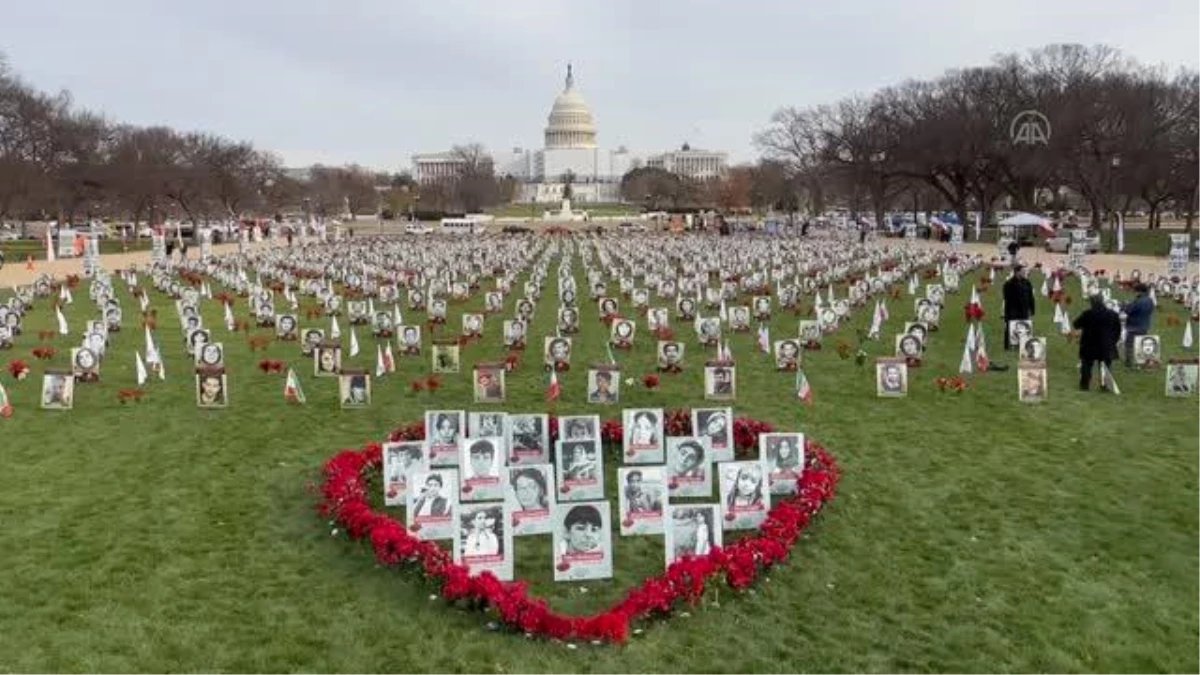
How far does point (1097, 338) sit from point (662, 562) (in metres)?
10.0

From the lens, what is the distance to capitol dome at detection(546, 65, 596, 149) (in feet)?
596

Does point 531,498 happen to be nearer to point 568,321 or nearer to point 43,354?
point 43,354

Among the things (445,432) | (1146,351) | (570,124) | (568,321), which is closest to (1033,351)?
(1146,351)

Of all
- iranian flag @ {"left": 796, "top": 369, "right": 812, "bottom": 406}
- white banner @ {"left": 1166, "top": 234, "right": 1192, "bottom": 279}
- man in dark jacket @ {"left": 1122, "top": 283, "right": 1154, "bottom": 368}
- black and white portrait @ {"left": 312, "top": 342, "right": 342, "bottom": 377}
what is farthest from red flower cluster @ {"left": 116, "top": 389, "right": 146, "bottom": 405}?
white banner @ {"left": 1166, "top": 234, "right": 1192, "bottom": 279}

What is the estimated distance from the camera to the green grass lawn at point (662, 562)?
6.82 meters

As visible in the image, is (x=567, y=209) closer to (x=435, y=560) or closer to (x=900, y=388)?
(x=900, y=388)

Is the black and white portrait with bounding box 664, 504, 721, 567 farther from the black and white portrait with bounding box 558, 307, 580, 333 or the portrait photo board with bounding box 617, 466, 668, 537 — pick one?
the black and white portrait with bounding box 558, 307, 580, 333

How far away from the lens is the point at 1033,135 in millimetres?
49062

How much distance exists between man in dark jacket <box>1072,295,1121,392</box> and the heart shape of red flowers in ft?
23.1

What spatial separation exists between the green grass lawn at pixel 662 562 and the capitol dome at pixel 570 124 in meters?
171

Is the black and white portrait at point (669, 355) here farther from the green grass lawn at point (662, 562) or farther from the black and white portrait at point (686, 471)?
the black and white portrait at point (686, 471)

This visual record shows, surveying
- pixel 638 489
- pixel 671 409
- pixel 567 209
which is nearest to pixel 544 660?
pixel 638 489

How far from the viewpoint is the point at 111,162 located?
6756 cm

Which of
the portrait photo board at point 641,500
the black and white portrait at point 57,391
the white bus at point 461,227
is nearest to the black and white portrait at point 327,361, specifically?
the black and white portrait at point 57,391
